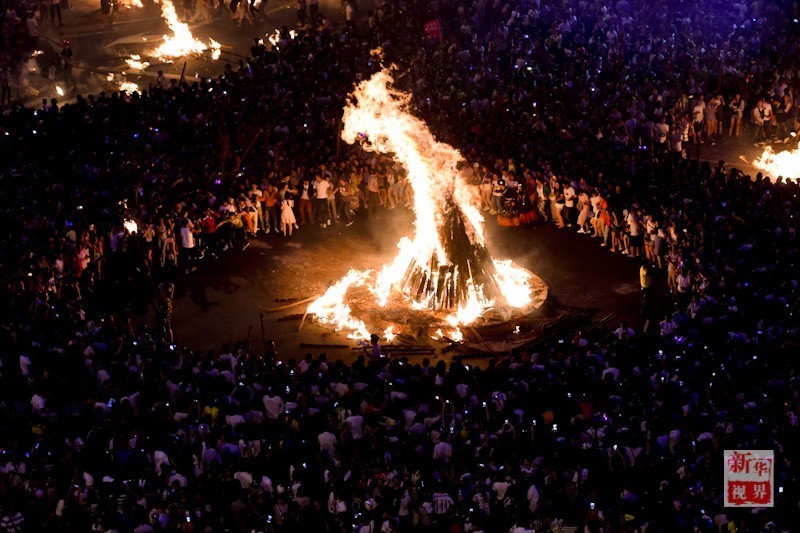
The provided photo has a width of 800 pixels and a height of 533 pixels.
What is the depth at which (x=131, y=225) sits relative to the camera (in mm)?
26047

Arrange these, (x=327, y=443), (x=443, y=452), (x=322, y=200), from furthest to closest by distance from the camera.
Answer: (x=322, y=200)
(x=327, y=443)
(x=443, y=452)

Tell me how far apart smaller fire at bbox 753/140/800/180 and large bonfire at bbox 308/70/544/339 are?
10026 millimetres

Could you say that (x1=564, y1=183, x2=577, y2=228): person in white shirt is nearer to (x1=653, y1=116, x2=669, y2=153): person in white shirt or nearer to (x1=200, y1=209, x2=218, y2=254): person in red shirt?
(x1=653, y1=116, x2=669, y2=153): person in white shirt

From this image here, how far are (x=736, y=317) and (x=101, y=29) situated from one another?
25.1 meters

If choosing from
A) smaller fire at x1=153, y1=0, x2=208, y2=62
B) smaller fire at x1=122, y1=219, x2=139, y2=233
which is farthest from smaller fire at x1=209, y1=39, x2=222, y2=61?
smaller fire at x1=122, y1=219, x2=139, y2=233

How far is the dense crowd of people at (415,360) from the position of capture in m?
16.2

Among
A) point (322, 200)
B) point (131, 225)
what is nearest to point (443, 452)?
point (131, 225)

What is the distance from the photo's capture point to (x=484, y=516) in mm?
15609

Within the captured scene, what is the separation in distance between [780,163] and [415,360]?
14.3 m

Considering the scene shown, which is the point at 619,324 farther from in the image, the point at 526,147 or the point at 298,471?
the point at 298,471

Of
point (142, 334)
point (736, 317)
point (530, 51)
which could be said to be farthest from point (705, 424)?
point (530, 51)

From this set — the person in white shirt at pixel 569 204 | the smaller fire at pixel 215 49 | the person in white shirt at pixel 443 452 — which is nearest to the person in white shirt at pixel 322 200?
the person in white shirt at pixel 569 204

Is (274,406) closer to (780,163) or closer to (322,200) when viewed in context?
(322,200)

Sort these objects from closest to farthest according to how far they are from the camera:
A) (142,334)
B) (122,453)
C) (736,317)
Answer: (122,453) → (736,317) → (142,334)
